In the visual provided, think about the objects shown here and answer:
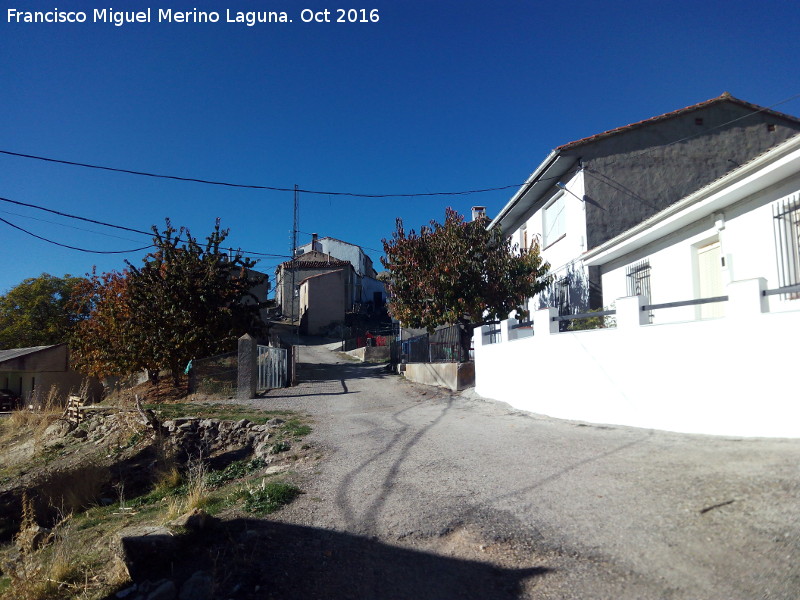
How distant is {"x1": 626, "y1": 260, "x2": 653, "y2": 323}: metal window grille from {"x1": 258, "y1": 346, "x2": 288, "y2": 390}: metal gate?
10.5 meters

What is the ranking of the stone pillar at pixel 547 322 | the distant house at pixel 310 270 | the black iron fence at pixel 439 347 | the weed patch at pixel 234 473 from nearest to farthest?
1. the weed patch at pixel 234 473
2. the stone pillar at pixel 547 322
3. the black iron fence at pixel 439 347
4. the distant house at pixel 310 270

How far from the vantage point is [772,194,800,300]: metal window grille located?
8398 millimetres

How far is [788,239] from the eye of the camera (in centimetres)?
860

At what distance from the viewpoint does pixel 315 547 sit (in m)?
4.80

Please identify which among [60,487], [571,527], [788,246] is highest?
[788,246]

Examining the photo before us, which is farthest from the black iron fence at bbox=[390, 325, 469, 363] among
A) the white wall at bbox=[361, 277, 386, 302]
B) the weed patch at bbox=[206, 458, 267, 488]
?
the white wall at bbox=[361, 277, 386, 302]

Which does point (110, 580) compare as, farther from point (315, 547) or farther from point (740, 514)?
A: point (740, 514)

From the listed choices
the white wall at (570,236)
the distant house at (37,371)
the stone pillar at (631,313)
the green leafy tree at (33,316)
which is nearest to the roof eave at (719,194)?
the white wall at (570,236)

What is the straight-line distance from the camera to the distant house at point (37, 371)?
2552 cm

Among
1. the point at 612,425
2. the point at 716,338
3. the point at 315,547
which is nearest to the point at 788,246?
the point at 716,338

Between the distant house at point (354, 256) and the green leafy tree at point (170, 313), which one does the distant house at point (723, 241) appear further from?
the distant house at point (354, 256)

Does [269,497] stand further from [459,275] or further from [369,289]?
[369,289]

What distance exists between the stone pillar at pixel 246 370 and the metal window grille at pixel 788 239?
12.3 meters

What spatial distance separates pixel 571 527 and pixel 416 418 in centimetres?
646
